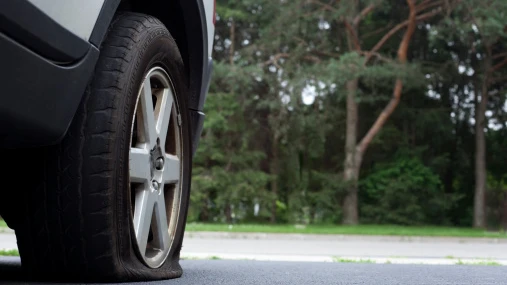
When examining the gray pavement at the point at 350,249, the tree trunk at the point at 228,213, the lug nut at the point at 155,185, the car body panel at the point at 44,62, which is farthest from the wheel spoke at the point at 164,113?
the tree trunk at the point at 228,213

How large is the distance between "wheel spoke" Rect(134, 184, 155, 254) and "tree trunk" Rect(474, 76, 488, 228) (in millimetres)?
26676

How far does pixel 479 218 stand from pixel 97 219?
1075 inches

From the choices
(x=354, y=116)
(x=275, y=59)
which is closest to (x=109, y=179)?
(x=275, y=59)

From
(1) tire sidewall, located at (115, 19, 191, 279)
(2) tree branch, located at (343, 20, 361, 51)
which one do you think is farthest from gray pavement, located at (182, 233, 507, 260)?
(2) tree branch, located at (343, 20, 361, 51)

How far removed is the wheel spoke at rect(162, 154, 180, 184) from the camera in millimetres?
2747

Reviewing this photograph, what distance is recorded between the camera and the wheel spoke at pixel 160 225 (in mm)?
2697

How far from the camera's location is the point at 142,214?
8.20ft

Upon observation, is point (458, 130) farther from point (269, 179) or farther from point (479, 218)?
point (269, 179)

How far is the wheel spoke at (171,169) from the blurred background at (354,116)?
2024 cm

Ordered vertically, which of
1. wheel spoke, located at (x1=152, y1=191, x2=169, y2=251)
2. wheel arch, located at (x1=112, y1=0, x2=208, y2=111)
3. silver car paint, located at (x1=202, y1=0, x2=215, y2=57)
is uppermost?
silver car paint, located at (x1=202, y1=0, x2=215, y2=57)

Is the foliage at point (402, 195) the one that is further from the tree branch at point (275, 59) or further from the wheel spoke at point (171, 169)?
the wheel spoke at point (171, 169)

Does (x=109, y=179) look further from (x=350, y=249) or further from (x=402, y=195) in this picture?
(x=402, y=195)

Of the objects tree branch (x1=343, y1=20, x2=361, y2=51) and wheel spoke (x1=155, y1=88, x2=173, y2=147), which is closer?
wheel spoke (x1=155, y1=88, x2=173, y2=147)

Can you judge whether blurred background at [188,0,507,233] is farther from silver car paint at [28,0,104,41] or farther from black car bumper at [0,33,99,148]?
black car bumper at [0,33,99,148]
